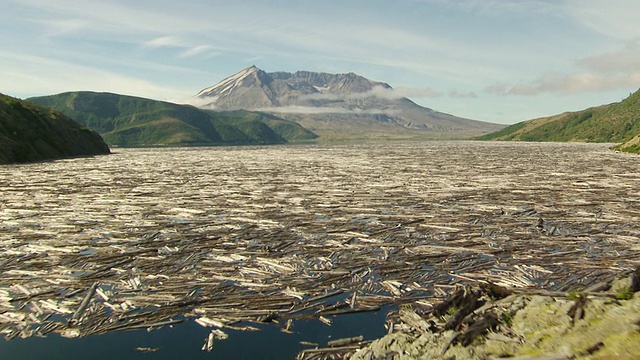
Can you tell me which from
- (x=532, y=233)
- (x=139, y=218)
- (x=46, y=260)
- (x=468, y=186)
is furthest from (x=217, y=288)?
(x=468, y=186)

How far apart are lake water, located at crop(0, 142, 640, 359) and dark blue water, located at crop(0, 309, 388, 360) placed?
1.5 inches

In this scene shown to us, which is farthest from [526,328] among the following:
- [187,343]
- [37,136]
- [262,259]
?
[37,136]

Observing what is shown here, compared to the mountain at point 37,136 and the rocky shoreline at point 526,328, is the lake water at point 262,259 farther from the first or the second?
the mountain at point 37,136

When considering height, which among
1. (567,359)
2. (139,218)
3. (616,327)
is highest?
(616,327)

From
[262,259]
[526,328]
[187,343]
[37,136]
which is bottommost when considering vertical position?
[187,343]

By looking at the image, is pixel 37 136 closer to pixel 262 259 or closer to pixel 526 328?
pixel 262 259

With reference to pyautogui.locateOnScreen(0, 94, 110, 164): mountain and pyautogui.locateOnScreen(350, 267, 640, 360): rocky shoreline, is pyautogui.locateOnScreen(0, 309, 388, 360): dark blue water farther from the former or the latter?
pyautogui.locateOnScreen(0, 94, 110, 164): mountain

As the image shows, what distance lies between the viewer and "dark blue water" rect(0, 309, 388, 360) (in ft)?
28.3

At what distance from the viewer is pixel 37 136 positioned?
8412 cm

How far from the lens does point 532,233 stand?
17.6m

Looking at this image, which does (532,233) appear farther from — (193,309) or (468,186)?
(468,186)

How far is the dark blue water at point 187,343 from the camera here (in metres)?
8.62

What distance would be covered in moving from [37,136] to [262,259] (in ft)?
292

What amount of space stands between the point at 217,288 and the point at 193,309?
1.28 m
